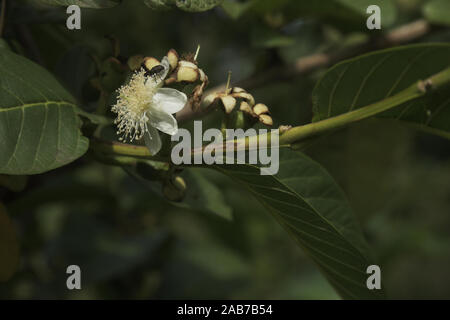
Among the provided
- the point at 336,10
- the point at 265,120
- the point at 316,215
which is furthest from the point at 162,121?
the point at 336,10

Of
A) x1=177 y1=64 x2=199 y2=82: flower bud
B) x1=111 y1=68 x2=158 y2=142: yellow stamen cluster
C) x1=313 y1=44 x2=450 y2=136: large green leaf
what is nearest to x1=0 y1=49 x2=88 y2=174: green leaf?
x1=111 y1=68 x2=158 y2=142: yellow stamen cluster

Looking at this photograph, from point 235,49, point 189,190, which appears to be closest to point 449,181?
point 235,49

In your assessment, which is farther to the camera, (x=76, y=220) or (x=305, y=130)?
(x=76, y=220)

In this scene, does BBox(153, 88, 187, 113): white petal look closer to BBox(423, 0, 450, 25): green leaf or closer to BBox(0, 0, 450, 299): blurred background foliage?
BBox(0, 0, 450, 299): blurred background foliage

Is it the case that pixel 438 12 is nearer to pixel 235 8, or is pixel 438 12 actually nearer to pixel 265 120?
pixel 235 8

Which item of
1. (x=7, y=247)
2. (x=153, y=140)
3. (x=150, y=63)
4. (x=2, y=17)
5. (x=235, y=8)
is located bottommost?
(x=7, y=247)

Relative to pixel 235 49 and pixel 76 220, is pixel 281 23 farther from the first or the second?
pixel 76 220
